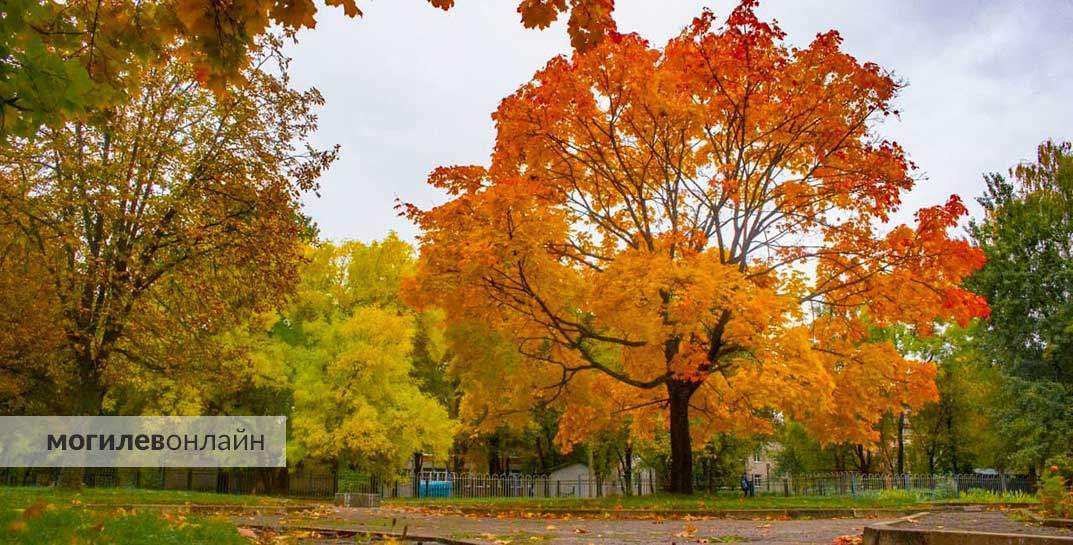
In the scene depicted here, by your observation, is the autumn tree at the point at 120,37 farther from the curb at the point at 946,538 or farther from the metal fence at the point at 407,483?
the metal fence at the point at 407,483

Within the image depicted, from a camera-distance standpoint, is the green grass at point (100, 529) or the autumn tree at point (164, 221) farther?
the autumn tree at point (164, 221)

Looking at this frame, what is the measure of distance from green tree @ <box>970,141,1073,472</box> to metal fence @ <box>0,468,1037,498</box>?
3731 mm

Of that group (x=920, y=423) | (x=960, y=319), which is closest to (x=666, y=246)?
(x=960, y=319)

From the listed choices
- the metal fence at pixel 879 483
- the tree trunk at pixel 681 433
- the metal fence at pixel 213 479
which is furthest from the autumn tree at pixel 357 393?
the metal fence at pixel 879 483

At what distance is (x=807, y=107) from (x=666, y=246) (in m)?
4.19

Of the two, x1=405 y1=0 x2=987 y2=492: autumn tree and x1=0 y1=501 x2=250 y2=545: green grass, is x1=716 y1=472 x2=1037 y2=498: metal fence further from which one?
x1=0 y1=501 x2=250 y2=545: green grass

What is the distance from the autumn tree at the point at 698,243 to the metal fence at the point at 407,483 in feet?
59.9

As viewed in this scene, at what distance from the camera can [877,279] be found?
17172 mm

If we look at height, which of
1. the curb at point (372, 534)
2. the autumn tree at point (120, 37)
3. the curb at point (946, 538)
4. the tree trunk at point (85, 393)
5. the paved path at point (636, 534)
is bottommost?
the paved path at point (636, 534)

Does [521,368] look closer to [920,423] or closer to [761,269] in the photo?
[761,269]

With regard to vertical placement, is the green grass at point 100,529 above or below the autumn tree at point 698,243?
below

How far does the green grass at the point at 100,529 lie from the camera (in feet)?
20.3

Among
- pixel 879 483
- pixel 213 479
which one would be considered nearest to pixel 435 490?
pixel 213 479
